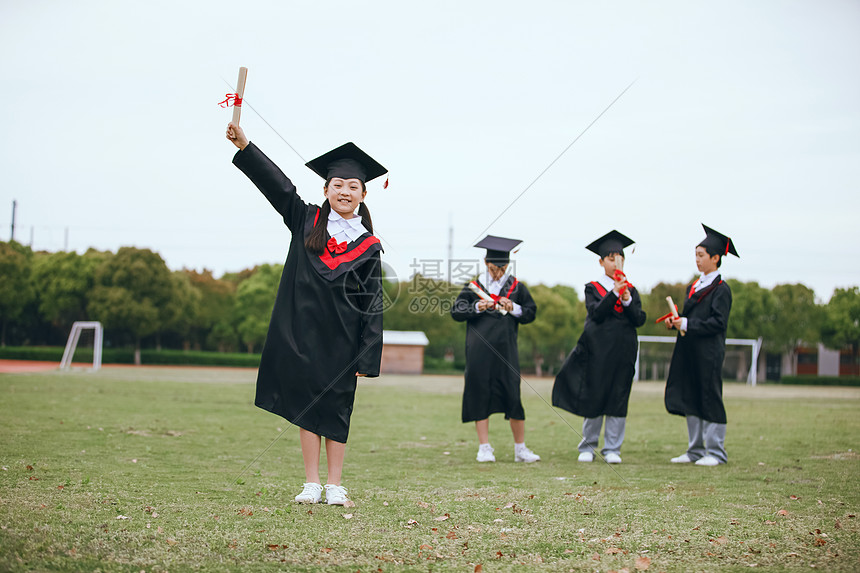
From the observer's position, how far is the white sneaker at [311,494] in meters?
5.12

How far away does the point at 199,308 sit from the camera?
53656mm

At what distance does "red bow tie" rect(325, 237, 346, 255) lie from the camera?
18.0 ft

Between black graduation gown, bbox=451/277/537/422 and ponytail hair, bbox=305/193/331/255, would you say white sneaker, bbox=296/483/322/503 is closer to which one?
ponytail hair, bbox=305/193/331/255

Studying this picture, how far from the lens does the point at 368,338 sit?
17.7 ft

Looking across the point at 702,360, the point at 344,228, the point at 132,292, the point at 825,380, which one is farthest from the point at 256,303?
the point at 344,228

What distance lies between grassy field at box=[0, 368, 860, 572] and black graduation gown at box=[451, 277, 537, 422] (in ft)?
1.97

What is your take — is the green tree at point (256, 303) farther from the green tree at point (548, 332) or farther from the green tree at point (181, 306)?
the green tree at point (548, 332)

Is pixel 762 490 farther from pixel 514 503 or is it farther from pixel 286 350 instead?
pixel 286 350

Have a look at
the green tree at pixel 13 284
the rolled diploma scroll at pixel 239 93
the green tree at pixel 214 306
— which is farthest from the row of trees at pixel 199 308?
the rolled diploma scroll at pixel 239 93

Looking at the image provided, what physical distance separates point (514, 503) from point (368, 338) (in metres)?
1.55

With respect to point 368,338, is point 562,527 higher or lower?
lower

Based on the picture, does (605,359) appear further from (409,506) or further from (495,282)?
(409,506)

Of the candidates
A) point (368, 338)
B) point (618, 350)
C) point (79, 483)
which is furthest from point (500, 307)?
point (79, 483)

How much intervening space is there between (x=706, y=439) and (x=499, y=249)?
3.05 m
